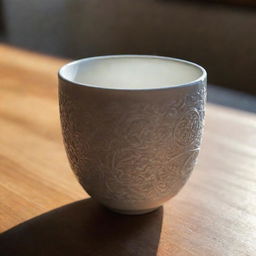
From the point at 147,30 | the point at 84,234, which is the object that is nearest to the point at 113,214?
the point at 84,234

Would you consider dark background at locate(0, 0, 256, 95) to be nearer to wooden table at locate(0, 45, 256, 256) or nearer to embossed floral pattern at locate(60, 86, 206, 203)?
wooden table at locate(0, 45, 256, 256)

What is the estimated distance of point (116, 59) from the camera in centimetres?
47

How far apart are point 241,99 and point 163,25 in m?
0.78

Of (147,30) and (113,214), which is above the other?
(113,214)

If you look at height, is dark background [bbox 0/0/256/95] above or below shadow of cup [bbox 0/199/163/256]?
below

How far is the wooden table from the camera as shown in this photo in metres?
0.38

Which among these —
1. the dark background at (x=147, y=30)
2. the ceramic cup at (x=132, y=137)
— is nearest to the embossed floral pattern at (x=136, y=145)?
the ceramic cup at (x=132, y=137)

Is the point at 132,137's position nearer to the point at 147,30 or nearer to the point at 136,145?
the point at 136,145

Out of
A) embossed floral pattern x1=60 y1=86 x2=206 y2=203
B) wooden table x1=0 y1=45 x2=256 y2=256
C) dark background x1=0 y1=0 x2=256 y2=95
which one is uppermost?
embossed floral pattern x1=60 y1=86 x2=206 y2=203

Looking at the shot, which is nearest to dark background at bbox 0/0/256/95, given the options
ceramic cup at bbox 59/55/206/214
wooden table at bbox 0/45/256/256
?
wooden table at bbox 0/45/256/256

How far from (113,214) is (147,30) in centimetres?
159

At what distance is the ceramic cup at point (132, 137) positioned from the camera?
35 cm

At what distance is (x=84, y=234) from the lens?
15.6 inches

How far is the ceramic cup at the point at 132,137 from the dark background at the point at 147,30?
1.30 metres
